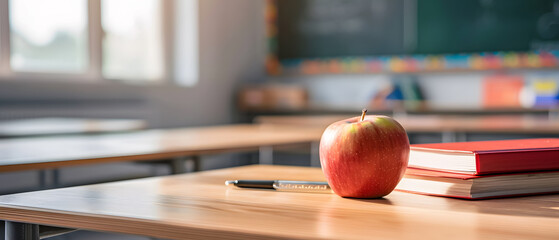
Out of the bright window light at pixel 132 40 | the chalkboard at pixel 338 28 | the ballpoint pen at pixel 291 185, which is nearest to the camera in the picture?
the ballpoint pen at pixel 291 185

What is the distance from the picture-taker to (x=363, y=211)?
2.58 feet

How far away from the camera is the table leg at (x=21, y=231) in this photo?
0.85 meters

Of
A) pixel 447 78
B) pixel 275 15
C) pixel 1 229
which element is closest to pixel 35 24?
pixel 275 15

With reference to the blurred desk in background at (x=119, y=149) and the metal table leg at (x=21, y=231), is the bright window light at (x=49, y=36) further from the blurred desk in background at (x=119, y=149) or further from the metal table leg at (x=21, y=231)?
the metal table leg at (x=21, y=231)

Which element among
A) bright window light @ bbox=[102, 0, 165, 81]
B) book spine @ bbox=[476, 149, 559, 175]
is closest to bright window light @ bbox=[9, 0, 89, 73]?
bright window light @ bbox=[102, 0, 165, 81]

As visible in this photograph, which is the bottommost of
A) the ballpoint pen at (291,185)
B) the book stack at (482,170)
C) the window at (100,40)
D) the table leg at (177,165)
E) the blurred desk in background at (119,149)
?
the table leg at (177,165)

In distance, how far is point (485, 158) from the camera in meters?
0.86

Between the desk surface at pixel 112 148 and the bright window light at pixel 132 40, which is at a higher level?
the bright window light at pixel 132 40

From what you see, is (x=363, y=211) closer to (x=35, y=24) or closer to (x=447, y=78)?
(x=35, y=24)

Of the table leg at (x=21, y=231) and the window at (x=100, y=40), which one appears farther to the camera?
the window at (x=100, y=40)

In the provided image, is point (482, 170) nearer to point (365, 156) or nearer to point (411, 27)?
point (365, 156)

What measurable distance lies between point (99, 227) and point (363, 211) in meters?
0.30

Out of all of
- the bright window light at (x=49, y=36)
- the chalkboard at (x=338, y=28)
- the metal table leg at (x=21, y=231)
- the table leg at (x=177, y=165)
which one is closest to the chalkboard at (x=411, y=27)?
the chalkboard at (x=338, y=28)

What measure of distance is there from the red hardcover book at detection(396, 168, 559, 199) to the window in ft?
11.1
